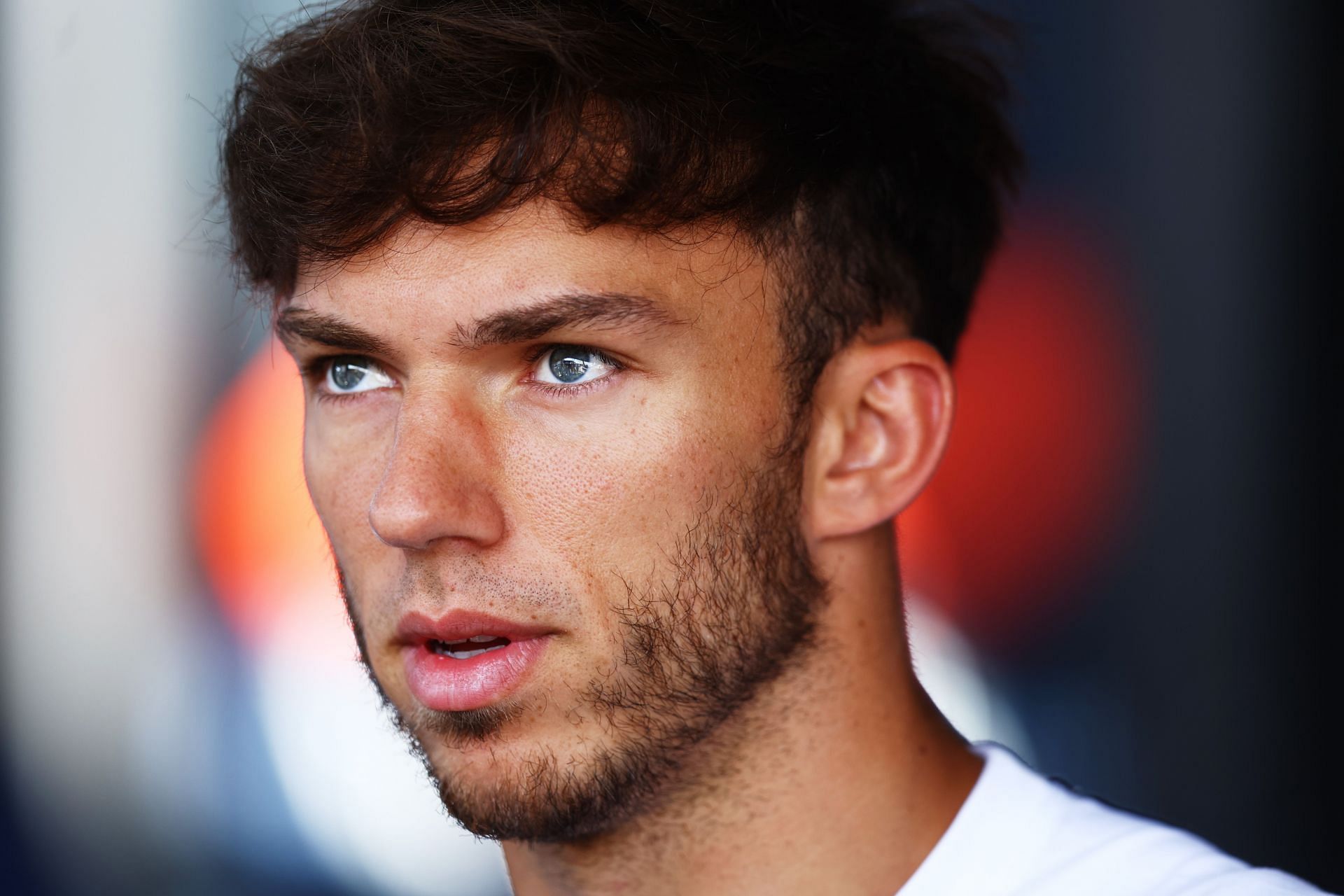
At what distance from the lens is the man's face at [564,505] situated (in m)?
1.96

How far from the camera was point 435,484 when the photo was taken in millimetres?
1906

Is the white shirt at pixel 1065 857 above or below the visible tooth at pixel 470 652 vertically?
below

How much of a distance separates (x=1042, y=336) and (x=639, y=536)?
2244 mm

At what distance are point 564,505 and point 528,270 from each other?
34cm

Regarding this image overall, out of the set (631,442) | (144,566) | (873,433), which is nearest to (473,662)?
(631,442)

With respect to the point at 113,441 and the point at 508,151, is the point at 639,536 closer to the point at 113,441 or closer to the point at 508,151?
the point at 508,151

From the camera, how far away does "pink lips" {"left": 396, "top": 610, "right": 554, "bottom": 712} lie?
196 cm

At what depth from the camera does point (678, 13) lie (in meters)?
2.08

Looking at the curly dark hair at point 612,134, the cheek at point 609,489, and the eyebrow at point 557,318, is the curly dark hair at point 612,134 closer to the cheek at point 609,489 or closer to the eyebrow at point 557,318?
the eyebrow at point 557,318

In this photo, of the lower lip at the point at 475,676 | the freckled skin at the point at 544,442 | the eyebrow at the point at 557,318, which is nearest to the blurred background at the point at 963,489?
the lower lip at the point at 475,676

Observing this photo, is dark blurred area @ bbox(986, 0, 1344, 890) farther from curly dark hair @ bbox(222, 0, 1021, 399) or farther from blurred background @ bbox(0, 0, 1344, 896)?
curly dark hair @ bbox(222, 0, 1021, 399)

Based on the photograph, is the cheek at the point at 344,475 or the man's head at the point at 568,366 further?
the cheek at the point at 344,475

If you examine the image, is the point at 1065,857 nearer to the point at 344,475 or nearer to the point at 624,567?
the point at 624,567

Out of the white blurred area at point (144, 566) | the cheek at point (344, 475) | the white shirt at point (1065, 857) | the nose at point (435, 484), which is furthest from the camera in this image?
the white blurred area at point (144, 566)
